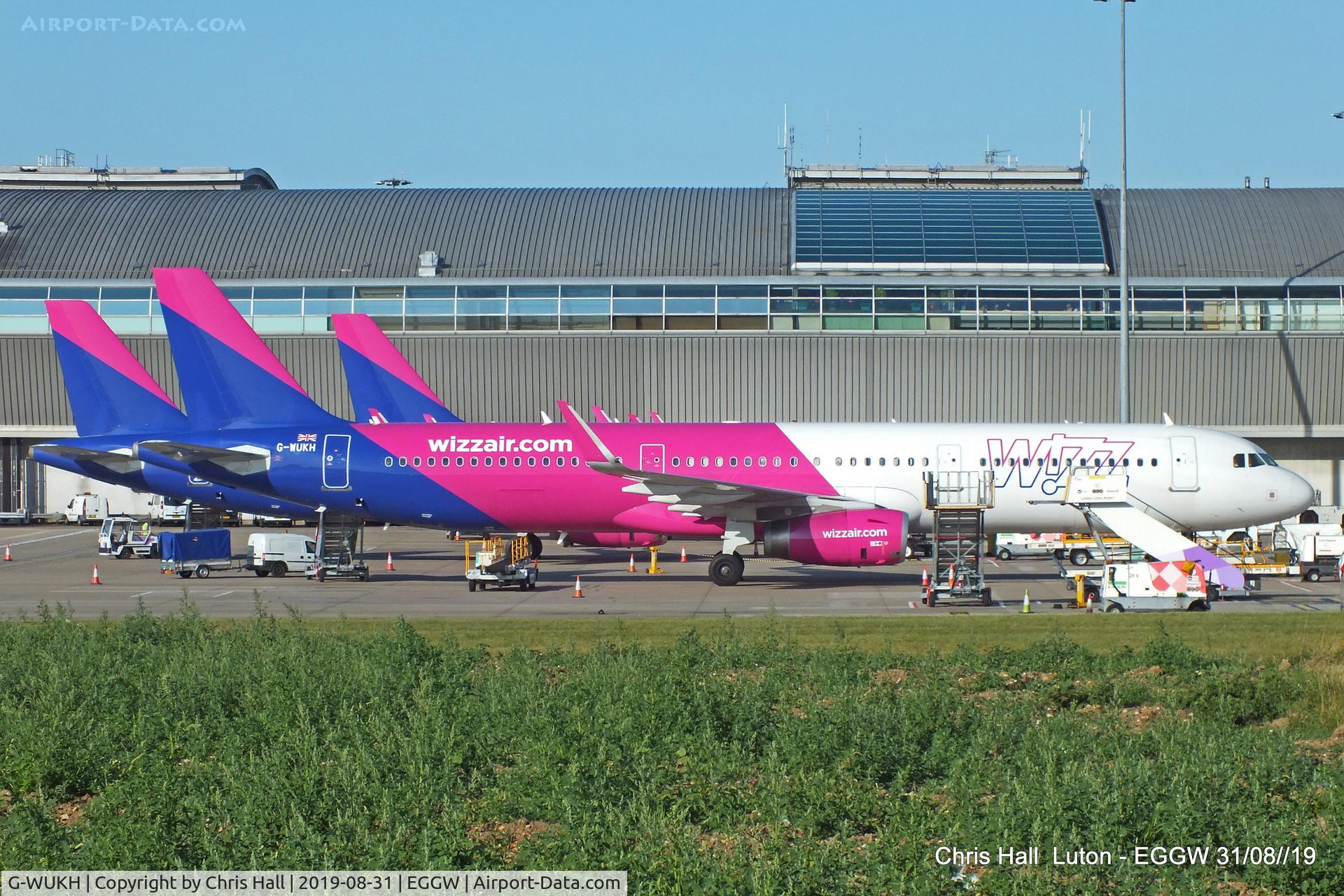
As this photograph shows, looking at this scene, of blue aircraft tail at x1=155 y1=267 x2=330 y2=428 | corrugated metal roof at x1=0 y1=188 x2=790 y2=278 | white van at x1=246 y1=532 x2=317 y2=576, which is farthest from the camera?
corrugated metal roof at x1=0 y1=188 x2=790 y2=278

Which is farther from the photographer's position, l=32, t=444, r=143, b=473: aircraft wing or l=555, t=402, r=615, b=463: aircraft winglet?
l=32, t=444, r=143, b=473: aircraft wing

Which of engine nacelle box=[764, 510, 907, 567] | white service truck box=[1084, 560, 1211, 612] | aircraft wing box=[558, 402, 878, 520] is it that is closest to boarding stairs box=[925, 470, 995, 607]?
engine nacelle box=[764, 510, 907, 567]

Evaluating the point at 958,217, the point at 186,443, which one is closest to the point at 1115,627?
the point at 186,443

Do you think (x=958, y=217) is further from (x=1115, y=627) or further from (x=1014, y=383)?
(x=1115, y=627)

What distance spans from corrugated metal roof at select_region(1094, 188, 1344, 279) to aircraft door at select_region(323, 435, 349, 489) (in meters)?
37.1

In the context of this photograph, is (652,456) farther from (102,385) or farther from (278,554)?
(102,385)

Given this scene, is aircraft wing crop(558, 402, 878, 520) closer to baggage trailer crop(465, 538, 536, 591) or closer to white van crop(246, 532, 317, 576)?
baggage trailer crop(465, 538, 536, 591)

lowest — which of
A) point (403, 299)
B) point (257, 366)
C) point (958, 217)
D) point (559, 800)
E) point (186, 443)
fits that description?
point (559, 800)

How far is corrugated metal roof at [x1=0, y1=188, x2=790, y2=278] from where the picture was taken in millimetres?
61344

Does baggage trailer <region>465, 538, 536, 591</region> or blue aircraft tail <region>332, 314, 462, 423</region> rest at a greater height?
blue aircraft tail <region>332, 314, 462, 423</region>

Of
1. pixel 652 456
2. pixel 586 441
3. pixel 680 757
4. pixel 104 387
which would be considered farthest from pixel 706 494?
pixel 104 387

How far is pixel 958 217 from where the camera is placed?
202ft

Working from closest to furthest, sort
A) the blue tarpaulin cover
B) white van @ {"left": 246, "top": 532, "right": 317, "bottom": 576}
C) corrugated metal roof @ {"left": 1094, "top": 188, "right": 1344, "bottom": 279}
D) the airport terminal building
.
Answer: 1. the blue tarpaulin cover
2. white van @ {"left": 246, "top": 532, "right": 317, "bottom": 576}
3. the airport terminal building
4. corrugated metal roof @ {"left": 1094, "top": 188, "right": 1344, "bottom": 279}

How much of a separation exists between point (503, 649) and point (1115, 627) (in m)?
11.5
